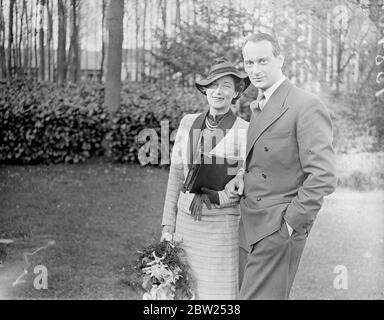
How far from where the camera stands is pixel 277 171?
266 centimetres

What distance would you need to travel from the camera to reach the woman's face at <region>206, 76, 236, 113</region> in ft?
9.51

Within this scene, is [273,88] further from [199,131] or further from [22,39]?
[22,39]

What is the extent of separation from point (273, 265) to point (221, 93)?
890 mm

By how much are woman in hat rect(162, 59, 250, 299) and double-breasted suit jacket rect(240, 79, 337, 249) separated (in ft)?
0.38

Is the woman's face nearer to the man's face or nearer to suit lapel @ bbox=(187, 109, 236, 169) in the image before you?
suit lapel @ bbox=(187, 109, 236, 169)

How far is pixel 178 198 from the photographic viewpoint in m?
3.04

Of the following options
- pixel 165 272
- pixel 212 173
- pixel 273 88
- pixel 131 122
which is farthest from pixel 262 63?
pixel 131 122

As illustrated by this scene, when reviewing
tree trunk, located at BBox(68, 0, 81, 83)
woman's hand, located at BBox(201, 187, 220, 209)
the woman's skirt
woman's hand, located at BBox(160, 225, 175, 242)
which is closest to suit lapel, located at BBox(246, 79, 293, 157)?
woman's hand, located at BBox(201, 187, 220, 209)

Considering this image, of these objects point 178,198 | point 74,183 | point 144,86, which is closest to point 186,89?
point 144,86

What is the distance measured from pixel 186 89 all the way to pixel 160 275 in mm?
2543

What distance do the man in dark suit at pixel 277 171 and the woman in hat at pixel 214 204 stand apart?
0.15 metres

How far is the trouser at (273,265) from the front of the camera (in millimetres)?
2629

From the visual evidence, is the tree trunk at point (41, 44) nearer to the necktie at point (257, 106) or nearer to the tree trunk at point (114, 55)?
the tree trunk at point (114, 55)

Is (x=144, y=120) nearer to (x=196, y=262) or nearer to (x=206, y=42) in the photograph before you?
(x=206, y=42)
